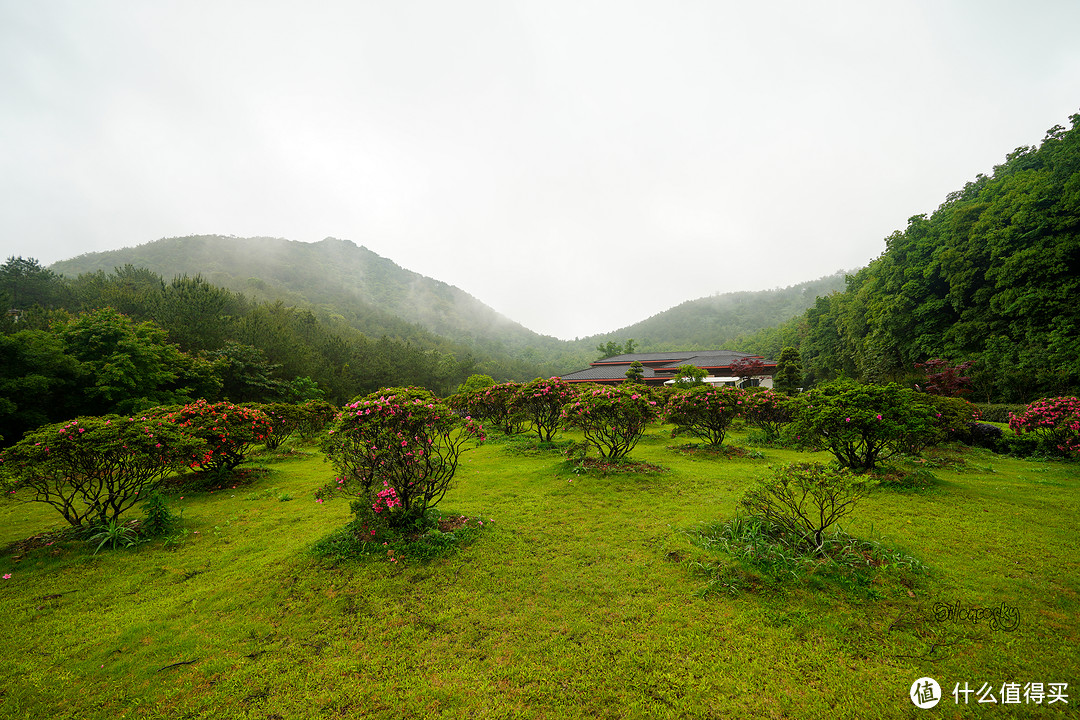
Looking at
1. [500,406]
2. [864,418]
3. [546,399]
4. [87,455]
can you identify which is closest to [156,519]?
[87,455]

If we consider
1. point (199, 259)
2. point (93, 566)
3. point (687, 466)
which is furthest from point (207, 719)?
point (199, 259)

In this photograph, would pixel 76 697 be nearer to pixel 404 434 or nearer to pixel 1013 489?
pixel 404 434

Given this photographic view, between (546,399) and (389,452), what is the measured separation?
7964 mm

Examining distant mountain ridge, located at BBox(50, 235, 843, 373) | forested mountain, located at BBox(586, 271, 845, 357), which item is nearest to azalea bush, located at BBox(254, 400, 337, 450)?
distant mountain ridge, located at BBox(50, 235, 843, 373)

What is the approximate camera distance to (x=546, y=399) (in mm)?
12789

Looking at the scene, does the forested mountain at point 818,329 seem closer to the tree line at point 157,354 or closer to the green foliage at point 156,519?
the tree line at point 157,354

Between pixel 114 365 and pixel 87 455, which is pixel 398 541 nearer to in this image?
pixel 87 455

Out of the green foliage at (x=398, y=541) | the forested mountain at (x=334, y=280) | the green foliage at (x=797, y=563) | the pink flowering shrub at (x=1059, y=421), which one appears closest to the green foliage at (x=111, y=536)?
the green foliage at (x=398, y=541)

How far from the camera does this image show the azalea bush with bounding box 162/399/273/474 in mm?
8367

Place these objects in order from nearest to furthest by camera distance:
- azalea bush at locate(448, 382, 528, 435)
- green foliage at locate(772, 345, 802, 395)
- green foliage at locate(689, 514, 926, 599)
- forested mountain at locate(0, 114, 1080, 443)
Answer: green foliage at locate(689, 514, 926, 599) < forested mountain at locate(0, 114, 1080, 443) < azalea bush at locate(448, 382, 528, 435) < green foliage at locate(772, 345, 802, 395)

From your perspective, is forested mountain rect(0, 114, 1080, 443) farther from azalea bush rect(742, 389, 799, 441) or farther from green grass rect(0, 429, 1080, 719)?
azalea bush rect(742, 389, 799, 441)

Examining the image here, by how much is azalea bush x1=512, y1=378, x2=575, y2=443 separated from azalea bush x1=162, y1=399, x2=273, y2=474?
7818 mm

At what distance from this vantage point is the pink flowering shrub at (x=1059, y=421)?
29.9 feet

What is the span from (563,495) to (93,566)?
282 inches
